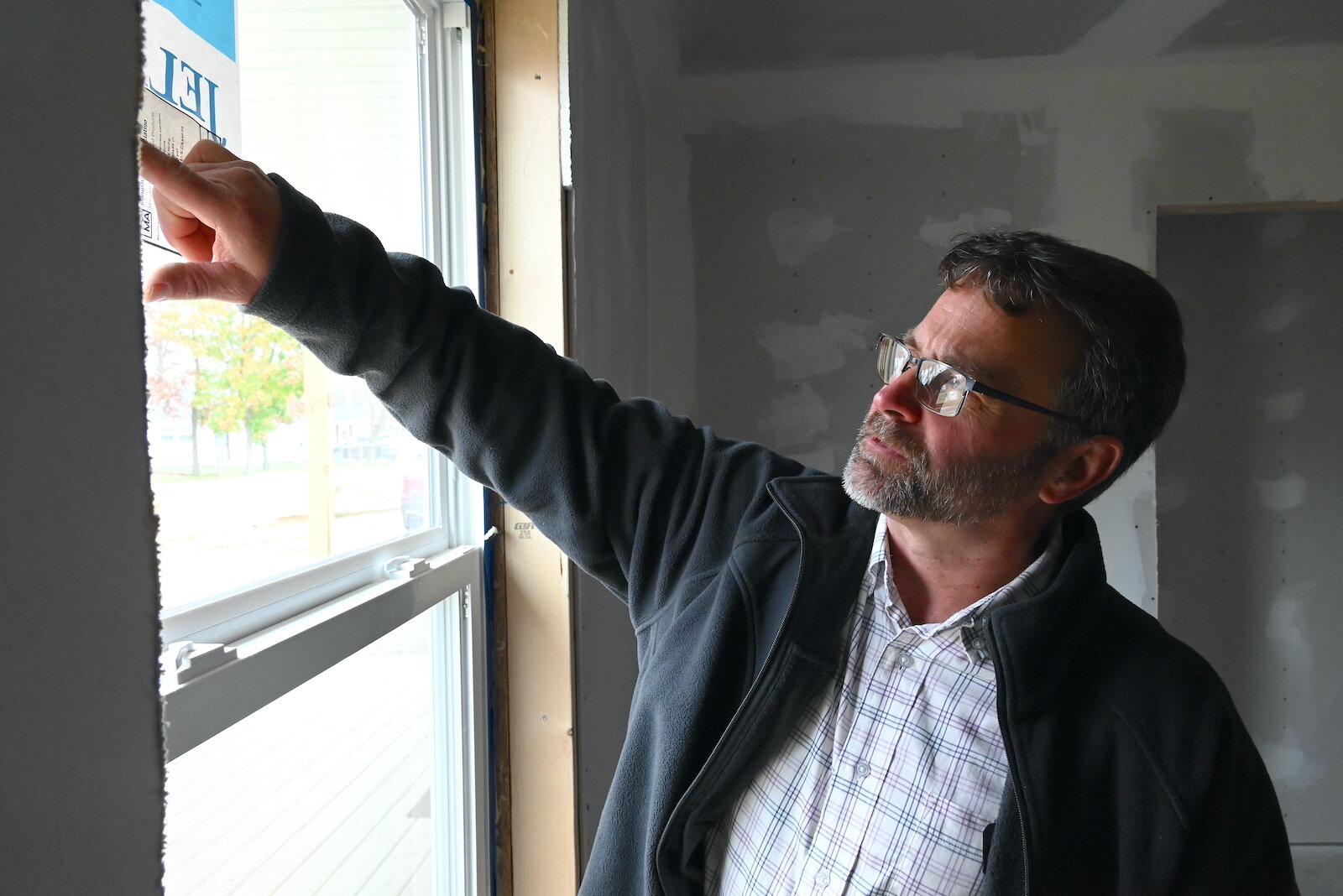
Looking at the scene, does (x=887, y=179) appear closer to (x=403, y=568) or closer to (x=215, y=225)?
(x=403, y=568)

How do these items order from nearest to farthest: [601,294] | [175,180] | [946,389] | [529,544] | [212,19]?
[175,180], [212,19], [946,389], [529,544], [601,294]

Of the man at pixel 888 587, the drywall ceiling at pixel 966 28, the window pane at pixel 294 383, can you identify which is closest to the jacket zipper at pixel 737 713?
the man at pixel 888 587

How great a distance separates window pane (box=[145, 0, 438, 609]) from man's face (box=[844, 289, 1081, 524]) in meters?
0.75

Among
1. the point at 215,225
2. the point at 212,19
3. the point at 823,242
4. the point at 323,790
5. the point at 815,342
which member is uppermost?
the point at 823,242

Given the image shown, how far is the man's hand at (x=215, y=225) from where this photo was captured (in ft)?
2.33

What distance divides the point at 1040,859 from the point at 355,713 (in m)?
0.95

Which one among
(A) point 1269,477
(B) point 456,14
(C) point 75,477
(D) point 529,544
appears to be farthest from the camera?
(A) point 1269,477

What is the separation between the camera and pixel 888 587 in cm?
115

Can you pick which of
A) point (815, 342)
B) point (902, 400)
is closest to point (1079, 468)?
point (902, 400)

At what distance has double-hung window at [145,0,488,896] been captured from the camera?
2.69 ft

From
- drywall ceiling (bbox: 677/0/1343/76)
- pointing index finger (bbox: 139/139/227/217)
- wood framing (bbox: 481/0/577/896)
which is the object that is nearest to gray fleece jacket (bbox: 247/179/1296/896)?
pointing index finger (bbox: 139/139/227/217)

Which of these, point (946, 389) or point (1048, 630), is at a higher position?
point (946, 389)

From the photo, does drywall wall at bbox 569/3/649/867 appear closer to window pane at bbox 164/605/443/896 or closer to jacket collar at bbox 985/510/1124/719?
window pane at bbox 164/605/443/896

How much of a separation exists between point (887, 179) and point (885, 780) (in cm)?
276
